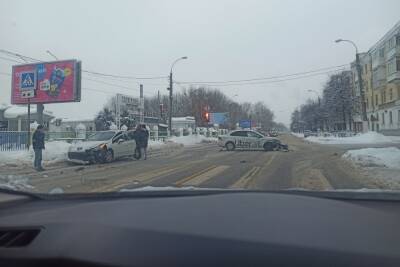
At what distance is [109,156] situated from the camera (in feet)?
59.8

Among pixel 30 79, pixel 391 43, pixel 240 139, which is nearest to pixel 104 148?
pixel 30 79

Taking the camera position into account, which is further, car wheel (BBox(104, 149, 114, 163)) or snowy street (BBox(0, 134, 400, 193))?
car wheel (BBox(104, 149, 114, 163))

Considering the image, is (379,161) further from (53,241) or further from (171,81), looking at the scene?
(171,81)

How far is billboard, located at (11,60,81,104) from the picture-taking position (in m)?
20.0

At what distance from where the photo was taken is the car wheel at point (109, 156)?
17.4m

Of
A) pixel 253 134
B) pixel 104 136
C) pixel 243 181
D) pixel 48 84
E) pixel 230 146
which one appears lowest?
pixel 243 181

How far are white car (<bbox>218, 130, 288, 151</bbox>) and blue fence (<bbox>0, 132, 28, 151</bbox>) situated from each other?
36.9 ft

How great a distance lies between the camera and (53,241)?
2518mm

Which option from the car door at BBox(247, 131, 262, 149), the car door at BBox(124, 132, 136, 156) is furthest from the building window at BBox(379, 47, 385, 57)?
the car door at BBox(247, 131, 262, 149)

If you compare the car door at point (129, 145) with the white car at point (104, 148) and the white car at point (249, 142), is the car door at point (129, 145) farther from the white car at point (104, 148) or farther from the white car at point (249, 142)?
the white car at point (249, 142)

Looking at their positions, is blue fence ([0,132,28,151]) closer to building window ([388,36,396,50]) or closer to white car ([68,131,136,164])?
white car ([68,131,136,164])

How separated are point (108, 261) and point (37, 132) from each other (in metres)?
16.2

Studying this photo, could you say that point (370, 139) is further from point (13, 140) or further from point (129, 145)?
point (13, 140)

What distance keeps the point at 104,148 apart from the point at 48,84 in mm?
9413
